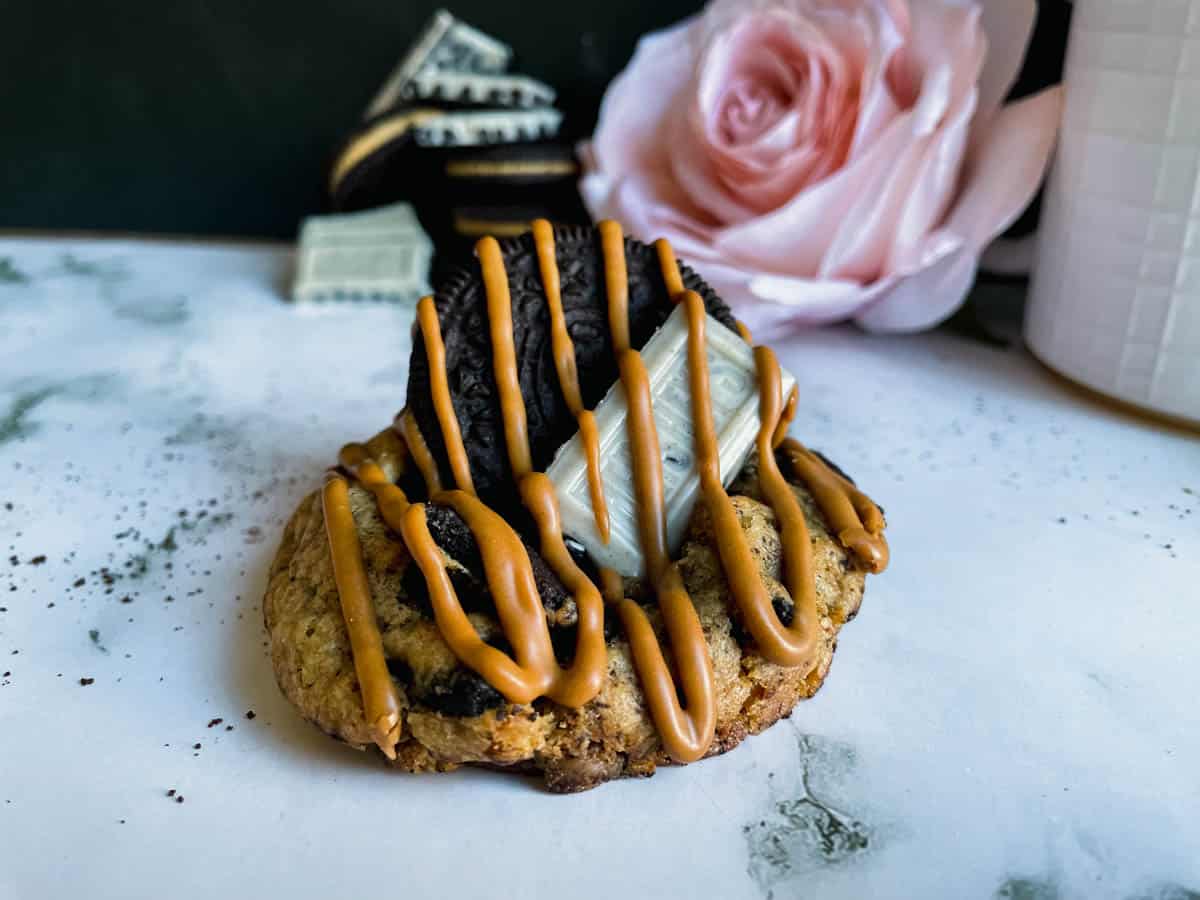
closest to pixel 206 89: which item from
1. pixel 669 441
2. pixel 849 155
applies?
pixel 849 155

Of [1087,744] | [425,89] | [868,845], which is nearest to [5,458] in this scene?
[425,89]

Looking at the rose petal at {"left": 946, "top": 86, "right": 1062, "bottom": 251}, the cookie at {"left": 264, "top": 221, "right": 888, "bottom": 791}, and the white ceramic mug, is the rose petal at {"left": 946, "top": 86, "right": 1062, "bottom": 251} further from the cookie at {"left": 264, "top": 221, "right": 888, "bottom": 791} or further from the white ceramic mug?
the cookie at {"left": 264, "top": 221, "right": 888, "bottom": 791}

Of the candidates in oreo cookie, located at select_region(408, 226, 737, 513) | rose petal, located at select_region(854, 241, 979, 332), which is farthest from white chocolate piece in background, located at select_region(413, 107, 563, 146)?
oreo cookie, located at select_region(408, 226, 737, 513)

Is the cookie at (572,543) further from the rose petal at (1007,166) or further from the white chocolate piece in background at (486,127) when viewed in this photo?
the white chocolate piece in background at (486,127)

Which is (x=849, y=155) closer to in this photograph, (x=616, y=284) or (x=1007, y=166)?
(x=1007, y=166)

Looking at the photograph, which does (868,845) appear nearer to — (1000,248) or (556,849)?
(556,849)

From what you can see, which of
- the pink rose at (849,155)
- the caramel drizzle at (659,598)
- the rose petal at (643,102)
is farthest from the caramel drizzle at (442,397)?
the rose petal at (643,102)
